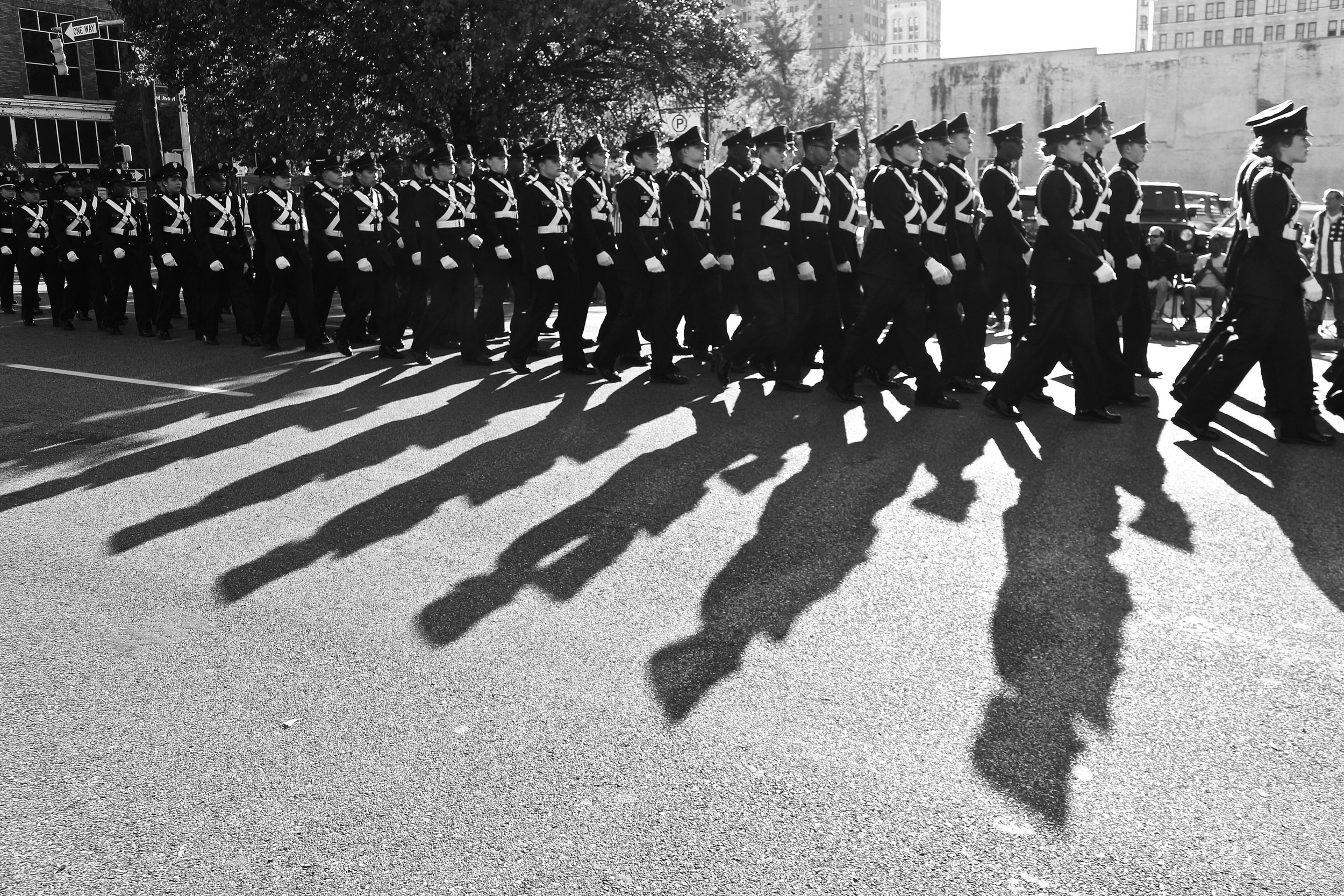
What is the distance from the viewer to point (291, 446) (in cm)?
804

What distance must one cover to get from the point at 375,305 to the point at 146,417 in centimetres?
409

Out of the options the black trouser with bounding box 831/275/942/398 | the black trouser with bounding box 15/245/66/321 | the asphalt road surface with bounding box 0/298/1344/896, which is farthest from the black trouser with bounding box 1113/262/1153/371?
the black trouser with bounding box 15/245/66/321

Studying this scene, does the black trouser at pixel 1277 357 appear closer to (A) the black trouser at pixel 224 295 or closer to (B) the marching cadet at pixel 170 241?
(A) the black trouser at pixel 224 295

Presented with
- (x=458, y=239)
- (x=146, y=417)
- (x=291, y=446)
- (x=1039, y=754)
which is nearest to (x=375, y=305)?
(x=458, y=239)

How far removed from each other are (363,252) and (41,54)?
36.8m

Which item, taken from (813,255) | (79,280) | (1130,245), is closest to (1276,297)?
(1130,245)

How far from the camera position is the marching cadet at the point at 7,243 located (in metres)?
17.2

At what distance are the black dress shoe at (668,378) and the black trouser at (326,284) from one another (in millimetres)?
4012

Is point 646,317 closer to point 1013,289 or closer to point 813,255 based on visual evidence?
point 813,255

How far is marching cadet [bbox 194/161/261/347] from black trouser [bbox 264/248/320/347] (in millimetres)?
405

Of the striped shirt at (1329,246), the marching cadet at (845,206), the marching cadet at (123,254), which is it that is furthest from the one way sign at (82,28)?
the striped shirt at (1329,246)

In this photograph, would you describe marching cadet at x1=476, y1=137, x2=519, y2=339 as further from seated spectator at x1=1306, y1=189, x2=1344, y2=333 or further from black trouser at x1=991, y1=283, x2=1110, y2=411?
seated spectator at x1=1306, y1=189, x2=1344, y2=333

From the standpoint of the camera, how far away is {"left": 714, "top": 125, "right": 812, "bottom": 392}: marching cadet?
961 cm

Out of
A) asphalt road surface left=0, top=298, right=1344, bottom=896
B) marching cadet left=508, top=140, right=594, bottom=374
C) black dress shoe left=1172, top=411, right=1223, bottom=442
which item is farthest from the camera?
marching cadet left=508, top=140, right=594, bottom=374
